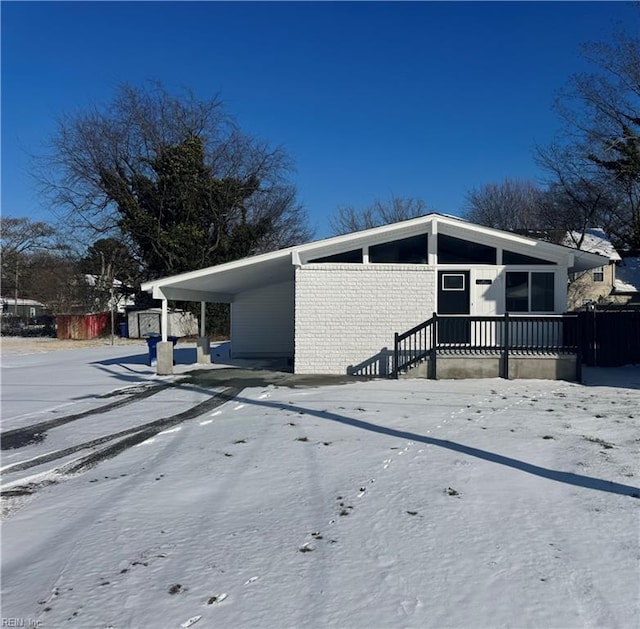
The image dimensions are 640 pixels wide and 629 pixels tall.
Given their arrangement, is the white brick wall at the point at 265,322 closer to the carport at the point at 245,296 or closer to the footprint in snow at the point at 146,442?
the carport at the point at 245,296

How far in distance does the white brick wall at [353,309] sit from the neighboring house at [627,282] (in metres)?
24.7

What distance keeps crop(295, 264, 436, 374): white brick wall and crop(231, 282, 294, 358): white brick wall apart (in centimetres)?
579

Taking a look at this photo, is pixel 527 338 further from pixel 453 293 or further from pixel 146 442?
pixel 146 442

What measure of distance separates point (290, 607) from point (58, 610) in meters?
1.30

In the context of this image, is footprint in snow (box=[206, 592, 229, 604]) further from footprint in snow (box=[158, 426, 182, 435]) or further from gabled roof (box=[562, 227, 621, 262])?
gabled roof (box=[562, 227, 621, 262])

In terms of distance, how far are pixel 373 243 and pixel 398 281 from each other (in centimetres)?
118

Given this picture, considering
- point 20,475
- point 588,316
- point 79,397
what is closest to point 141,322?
point 79,397

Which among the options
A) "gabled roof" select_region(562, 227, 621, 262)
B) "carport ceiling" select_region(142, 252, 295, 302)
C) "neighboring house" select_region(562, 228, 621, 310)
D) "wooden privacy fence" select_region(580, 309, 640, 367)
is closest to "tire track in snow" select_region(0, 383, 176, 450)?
"carport ceiling" select_region(142, 252, 295, 302)

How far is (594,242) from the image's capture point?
33.3 metres

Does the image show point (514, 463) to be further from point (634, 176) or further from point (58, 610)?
point (634, 176)

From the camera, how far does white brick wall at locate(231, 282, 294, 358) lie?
64.6ft

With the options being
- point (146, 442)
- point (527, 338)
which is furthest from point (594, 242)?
point (146, 442)

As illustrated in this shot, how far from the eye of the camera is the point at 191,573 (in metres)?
3.35

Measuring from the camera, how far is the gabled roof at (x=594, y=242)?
3212 cm
